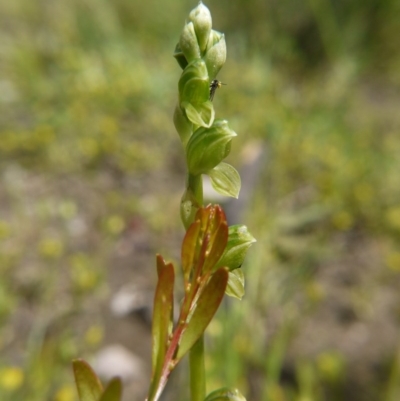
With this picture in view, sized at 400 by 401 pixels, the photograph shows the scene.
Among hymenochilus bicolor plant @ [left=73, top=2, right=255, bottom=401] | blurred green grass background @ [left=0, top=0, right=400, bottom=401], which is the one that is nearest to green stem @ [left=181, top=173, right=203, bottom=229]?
hymenochilus bicolor plant @ [left=73, top=2, right=255, bottom=401]

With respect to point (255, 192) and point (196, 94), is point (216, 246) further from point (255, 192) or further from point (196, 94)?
point (255, 192)

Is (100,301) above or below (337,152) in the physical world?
below

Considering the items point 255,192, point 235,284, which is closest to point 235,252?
point 235,284

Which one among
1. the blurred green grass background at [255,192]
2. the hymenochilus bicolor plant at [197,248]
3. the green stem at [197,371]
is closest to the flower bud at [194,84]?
the hymenochilus bicolor plant at [197,248]

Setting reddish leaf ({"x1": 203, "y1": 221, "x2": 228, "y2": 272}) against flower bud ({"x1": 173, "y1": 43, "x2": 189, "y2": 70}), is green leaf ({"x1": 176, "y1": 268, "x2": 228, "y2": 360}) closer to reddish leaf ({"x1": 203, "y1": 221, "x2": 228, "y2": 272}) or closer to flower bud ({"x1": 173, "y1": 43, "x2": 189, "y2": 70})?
reddish leaf ({"x1": 203, "y1": 221, "x2": 228, "y2": 272})

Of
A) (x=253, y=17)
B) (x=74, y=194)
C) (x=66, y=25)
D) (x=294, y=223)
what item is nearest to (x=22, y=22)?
(x=66, y=25)

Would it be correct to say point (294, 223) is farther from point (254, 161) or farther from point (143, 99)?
point (143, 99)

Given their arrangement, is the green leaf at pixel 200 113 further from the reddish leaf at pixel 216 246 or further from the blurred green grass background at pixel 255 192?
the blurred green grass background at pixel 255 192
